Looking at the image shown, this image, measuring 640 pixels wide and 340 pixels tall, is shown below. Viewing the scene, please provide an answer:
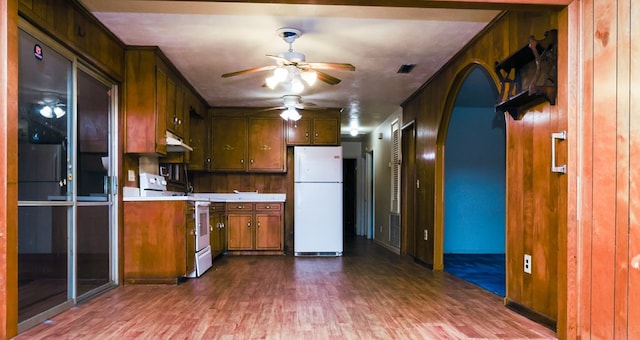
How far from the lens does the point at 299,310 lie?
356cm

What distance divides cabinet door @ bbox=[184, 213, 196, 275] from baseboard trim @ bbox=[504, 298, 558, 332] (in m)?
3.00

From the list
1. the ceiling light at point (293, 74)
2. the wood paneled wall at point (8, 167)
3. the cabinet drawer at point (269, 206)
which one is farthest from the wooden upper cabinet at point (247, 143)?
the wood paneled wall at point (8, 167)

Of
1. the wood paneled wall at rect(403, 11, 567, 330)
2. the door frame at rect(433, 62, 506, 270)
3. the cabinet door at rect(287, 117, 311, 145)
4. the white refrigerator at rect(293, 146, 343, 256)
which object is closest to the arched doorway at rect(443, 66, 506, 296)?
the white refrigerator at rect(293, 146, 343, 256)

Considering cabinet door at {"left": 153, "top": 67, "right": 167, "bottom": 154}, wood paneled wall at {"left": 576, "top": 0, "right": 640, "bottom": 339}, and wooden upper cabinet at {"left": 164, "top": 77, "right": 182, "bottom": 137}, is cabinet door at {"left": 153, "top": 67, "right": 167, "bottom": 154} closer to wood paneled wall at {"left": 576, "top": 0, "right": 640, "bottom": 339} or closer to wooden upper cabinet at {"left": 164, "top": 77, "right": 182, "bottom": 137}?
wooden upper cabinet at {"left": 164, "top": 77, "right": 182, "bottom": 137}

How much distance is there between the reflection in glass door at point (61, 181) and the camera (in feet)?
10.5

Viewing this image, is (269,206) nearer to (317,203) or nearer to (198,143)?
(317,203)

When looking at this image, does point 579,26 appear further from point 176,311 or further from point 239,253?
point 239,253

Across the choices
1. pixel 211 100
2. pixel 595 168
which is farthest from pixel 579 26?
pixel 211 100

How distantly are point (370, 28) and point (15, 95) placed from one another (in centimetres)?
261

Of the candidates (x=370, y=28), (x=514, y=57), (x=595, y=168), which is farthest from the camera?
Answer: (x=370, y=28)

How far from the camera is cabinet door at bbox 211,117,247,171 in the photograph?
7465mm

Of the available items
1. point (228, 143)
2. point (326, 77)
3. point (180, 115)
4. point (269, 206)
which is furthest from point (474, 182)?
point (180, 115)

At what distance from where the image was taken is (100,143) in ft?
14.0

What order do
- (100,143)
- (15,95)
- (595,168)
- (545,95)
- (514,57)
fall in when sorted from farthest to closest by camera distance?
(100,143)
(514,57)
(545,95)
(15,95)
(595,168)
